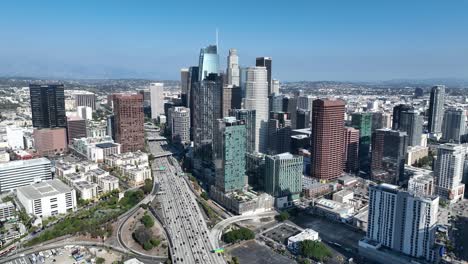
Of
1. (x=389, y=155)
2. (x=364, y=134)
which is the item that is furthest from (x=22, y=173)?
(x=364, y=134)

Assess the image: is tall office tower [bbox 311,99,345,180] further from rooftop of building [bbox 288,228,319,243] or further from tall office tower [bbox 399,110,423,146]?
tall office tower [bbox 399,110,423,146]

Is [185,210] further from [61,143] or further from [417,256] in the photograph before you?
[61,143]

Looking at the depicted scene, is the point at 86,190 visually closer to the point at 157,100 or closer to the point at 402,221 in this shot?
the point at 402,221

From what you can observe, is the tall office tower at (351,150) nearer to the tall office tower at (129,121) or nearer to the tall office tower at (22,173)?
the tall office tower at (129,121)

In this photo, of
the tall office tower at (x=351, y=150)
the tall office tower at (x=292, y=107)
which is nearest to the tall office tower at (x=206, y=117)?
the tall office tower at (x=351, y=150)

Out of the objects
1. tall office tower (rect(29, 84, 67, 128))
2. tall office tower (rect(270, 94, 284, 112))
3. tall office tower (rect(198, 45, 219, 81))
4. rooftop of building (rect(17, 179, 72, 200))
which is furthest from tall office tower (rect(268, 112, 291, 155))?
tall office tower (rect(29, 84, 67, 128))

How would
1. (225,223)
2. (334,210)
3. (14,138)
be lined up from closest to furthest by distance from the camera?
1. (225,223)
2. (334,210)
3. (14,138)
